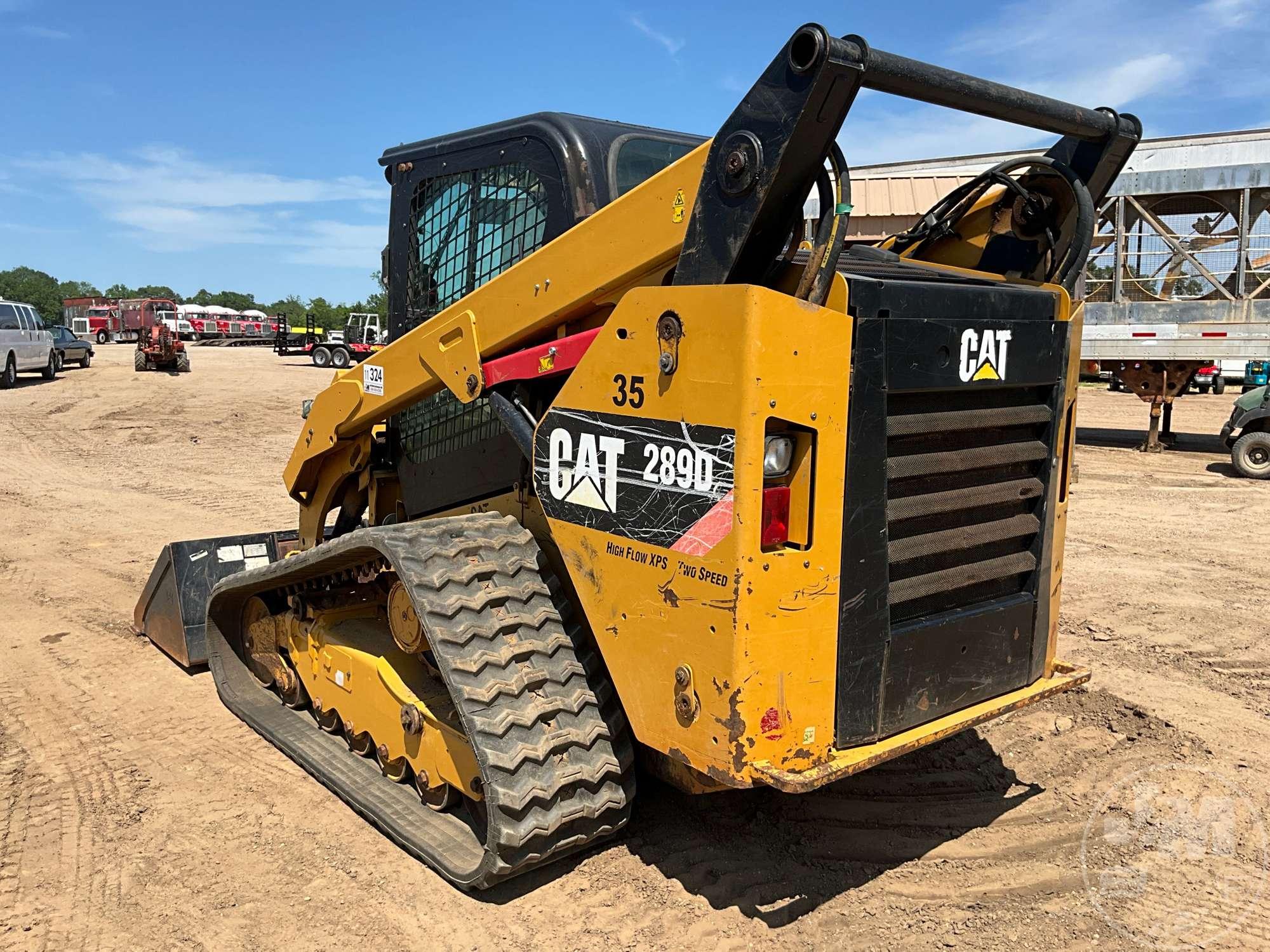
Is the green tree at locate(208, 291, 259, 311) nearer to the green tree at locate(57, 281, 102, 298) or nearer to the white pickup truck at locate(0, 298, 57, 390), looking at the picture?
the green tree at locate(57, 281, 102, 298)

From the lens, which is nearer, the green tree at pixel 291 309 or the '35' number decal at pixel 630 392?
the '35' number decal at pixel 630 392

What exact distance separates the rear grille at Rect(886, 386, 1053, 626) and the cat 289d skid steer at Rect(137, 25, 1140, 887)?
0.04ft

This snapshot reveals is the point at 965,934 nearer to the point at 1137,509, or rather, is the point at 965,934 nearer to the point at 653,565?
the point at 653,565

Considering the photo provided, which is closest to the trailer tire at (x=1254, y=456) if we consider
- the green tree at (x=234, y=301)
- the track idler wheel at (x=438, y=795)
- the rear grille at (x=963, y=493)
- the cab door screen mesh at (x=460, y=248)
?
the rear grille at (x=963, y=493)

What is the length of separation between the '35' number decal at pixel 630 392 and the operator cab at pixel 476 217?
94 centimetres

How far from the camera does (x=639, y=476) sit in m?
2.91

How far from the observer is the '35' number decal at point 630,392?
2.89 metres

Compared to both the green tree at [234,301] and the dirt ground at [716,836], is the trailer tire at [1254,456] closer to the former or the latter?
the dirt ground at [716,836]

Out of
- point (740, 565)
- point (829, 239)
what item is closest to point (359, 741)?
point (740, 565)

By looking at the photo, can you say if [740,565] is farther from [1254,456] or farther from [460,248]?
[1254,456]

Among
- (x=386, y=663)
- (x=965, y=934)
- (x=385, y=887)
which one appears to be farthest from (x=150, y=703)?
(x=965, y=934)

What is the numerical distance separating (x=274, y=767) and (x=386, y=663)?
81 cm

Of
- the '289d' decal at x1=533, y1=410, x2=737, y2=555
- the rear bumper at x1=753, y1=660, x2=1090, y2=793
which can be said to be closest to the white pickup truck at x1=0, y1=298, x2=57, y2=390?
the '289d' decal at x1=533, y1=410, x2=737, y2=555

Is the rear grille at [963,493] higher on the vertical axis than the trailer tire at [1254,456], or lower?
higher
